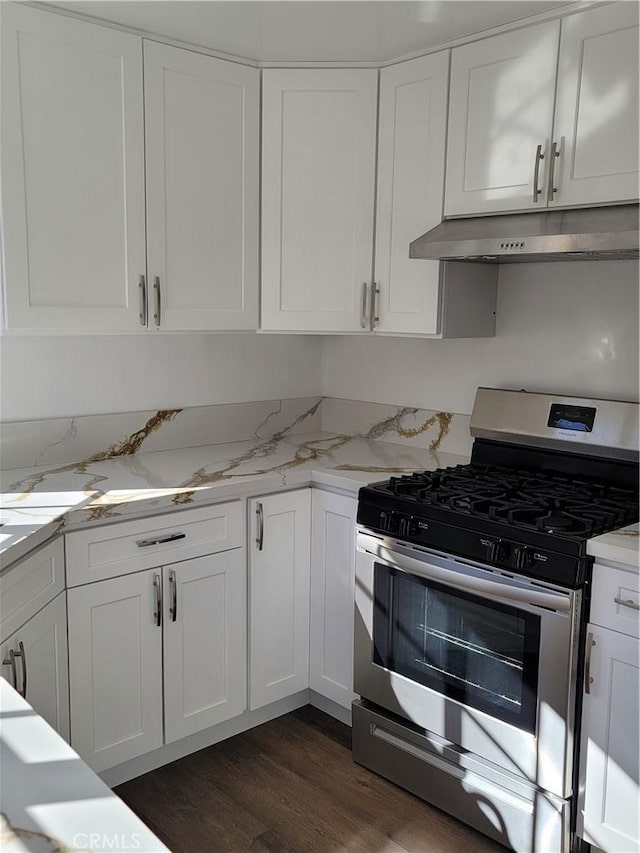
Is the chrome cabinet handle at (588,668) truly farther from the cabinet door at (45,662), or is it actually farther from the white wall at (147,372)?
the white wall at (147,372)

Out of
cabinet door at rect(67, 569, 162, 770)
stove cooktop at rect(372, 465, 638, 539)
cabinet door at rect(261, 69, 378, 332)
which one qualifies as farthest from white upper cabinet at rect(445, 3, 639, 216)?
cabinet door at rect(67, 569, 162, 770)

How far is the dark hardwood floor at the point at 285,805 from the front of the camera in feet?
7.27

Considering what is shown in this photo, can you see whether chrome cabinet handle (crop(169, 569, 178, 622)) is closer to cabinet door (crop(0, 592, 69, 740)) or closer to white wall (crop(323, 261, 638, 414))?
cabinet door (crop(0, 592, 69, 740))

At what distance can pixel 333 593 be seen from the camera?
8.86 feet

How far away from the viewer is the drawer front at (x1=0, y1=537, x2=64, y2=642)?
1844 mm

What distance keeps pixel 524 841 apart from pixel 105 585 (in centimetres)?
135

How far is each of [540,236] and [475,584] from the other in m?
0.97

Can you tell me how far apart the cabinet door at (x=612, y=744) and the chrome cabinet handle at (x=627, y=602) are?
8cm

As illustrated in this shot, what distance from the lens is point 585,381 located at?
2.62 meters

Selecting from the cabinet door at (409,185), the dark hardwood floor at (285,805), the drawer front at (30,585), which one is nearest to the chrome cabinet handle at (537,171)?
the cabinet door at (409,185)

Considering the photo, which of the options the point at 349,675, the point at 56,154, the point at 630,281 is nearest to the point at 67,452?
the point at 56,154

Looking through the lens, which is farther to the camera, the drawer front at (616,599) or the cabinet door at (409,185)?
the cabinet door at (409,185)

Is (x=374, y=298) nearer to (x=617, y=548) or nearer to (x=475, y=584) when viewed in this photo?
(x=475, y=584)

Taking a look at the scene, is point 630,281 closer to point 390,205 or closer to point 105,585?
point 390,205
